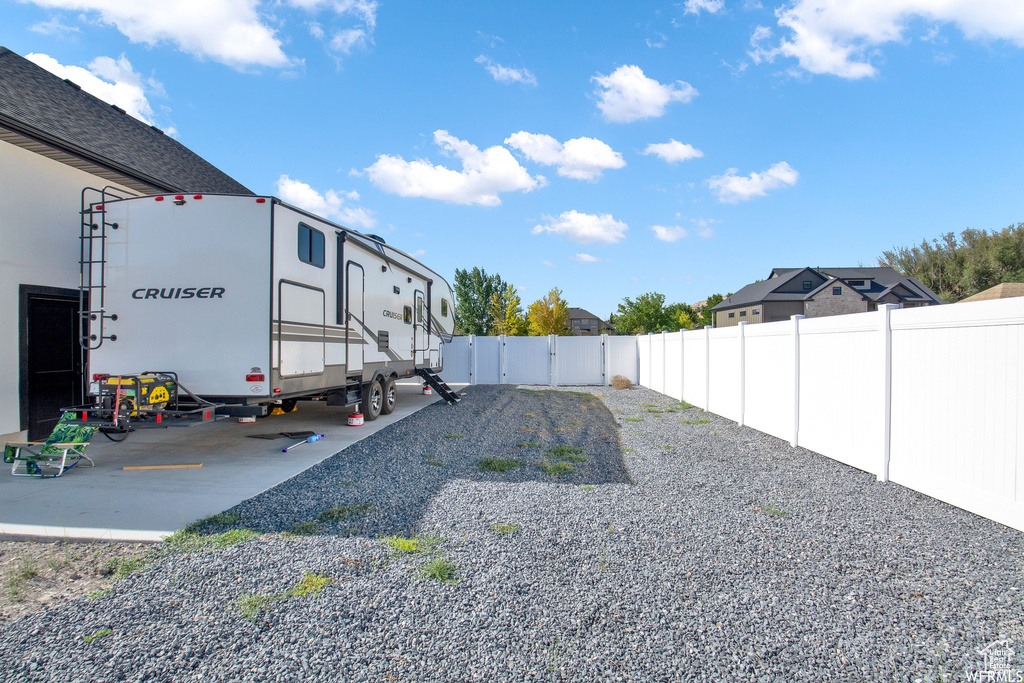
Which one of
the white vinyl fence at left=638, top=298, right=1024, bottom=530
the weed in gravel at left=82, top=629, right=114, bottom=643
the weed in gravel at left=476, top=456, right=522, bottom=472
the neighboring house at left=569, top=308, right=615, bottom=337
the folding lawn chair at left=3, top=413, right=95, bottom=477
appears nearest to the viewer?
the weed in gravel at left=82, top=629, right=114, bottom=643

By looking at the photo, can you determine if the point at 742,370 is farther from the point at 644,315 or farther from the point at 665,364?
the point at 644,315

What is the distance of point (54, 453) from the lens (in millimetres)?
5781

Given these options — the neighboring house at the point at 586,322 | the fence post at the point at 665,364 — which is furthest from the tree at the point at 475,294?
the neighboring house at the point at 586,322

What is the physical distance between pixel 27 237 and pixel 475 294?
116 feet

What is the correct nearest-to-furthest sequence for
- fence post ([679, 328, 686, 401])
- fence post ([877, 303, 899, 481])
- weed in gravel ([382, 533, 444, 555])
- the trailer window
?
weed in gravel ([382, 533, 444, 555]) < fence post ([877, 303, 899, 481]) < the trailer window < fence post ([679, 328, 686, 401])

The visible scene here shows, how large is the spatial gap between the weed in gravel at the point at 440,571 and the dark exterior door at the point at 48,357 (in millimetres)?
7522

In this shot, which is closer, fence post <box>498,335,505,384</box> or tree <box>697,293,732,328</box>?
fence post <box>498,335,505,384</box>

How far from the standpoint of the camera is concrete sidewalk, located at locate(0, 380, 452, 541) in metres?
4.23

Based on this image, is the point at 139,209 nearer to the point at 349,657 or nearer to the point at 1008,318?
the point at 349,657

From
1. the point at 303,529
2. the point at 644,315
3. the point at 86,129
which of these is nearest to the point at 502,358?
the point at 86,129

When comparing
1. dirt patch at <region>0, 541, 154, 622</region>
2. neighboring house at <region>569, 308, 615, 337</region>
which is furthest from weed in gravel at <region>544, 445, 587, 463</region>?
neighboring house at <region>569, 308, 615, 337</region>

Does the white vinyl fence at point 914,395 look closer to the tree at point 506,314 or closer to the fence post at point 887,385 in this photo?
the fence post at point 887,385

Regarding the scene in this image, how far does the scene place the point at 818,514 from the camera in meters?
4.41

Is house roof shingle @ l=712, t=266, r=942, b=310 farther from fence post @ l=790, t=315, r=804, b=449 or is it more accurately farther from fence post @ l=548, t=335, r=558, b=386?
fence post @ l=790, t=315, r=804, b=449
